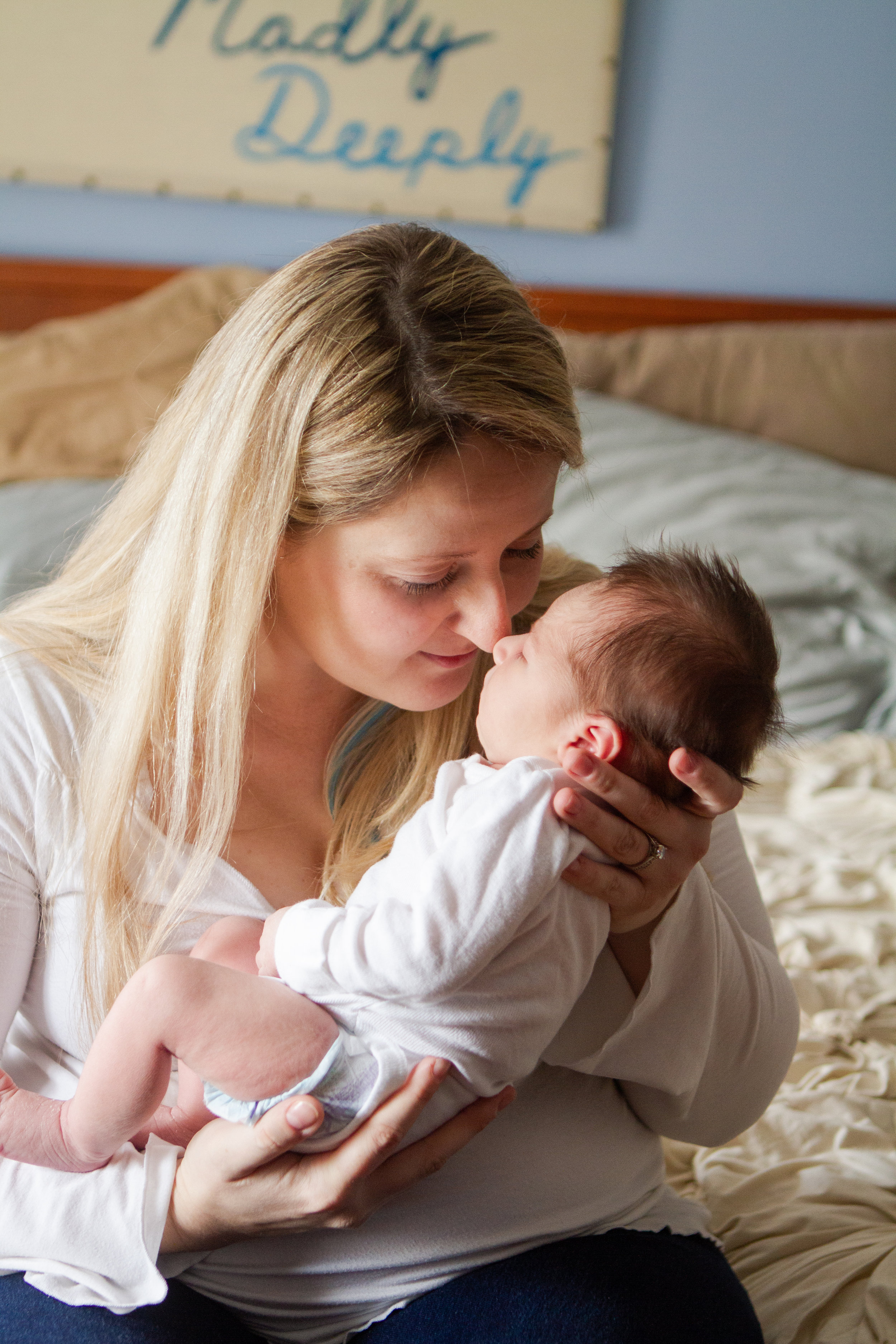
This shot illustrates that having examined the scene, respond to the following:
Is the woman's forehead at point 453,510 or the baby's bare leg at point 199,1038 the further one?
the woman's forehead at point 453,510

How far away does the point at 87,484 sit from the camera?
2096mm

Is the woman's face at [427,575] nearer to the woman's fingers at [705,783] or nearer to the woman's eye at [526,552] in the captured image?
the woman's eye at [526,552]

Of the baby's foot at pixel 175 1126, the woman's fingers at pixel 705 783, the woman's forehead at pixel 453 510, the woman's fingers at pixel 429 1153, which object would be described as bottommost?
the baby's foot at pixel 175 1126

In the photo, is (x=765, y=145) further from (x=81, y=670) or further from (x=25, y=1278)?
(x=25, y=1278)

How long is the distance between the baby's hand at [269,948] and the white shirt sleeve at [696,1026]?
25 cm

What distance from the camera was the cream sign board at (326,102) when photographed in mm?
2299

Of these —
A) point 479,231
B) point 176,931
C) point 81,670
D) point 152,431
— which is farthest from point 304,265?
point 479,231

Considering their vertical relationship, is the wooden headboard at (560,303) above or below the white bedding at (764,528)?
above

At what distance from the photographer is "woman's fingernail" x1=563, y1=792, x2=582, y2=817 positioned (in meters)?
0.79

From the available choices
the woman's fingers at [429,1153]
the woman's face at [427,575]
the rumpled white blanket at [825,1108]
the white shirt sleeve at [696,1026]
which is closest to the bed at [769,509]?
the rumpled white blanket at [825,1108]

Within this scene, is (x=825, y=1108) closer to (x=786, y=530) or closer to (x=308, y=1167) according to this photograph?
(x=308, y=1167)

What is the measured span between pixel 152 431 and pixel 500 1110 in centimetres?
73

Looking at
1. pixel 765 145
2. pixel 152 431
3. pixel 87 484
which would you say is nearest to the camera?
pixel 152 431

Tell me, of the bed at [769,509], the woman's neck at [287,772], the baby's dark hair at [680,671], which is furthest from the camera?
the bed at [769,509]
